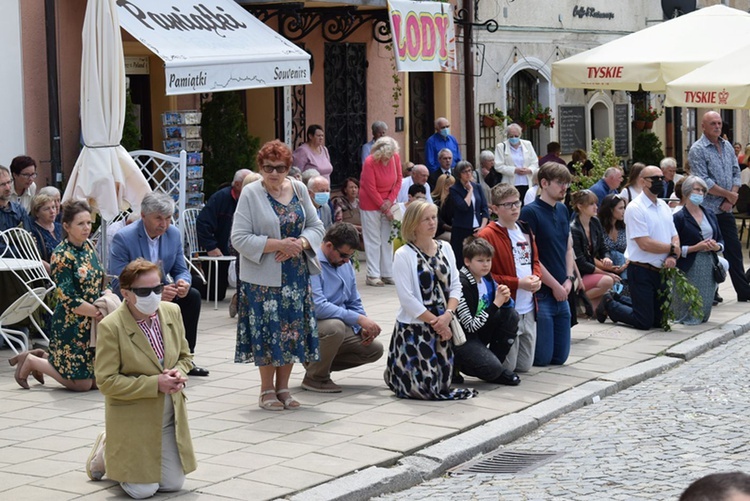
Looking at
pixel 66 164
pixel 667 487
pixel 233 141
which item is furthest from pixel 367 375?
pixel 233 141

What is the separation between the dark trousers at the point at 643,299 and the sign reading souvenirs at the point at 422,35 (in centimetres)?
665

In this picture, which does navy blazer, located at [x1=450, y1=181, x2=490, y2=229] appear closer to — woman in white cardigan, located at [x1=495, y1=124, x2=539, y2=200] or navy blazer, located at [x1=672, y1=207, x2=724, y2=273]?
navy blazer, located at [x1=672, y1=207, x2=724, y2=273]

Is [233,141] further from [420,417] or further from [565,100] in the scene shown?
[565,100]

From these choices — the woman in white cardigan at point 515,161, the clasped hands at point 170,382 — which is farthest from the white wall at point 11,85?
the woman in white cardigan at point 515,161

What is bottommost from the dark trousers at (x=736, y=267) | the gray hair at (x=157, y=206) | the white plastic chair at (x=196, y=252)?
the dark trousers at (x=736, y=267)

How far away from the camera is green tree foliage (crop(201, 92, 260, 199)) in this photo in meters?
16.6

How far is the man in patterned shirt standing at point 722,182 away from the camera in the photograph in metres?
14.4

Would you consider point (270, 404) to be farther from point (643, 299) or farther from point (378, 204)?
point (378, 204)

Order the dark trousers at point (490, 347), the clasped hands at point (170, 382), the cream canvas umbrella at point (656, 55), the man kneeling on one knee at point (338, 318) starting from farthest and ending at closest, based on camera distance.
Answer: the cream canvas umbrella at point (656, 55), the dark trousers at point (490, 347), the man kneeling on one knee at point (338, 318), the clasped hands at point (170, 382)

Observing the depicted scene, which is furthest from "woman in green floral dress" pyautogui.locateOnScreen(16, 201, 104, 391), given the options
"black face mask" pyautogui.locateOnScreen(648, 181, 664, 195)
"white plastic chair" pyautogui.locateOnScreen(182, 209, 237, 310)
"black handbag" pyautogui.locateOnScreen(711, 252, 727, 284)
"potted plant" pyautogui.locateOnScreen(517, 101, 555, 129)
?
"potted plant" pyautogui.locateOnScreen(517, 101, 555, 129)

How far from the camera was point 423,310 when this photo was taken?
886 cm

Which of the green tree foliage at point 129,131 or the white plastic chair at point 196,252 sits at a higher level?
the green tree foliage at point 129,131

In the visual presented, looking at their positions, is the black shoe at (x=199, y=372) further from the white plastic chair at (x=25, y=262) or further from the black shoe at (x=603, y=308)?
the black shoe at (x=603, y=308)

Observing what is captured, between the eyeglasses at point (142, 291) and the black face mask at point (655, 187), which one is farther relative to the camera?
the black face mask at point (655, 187)
